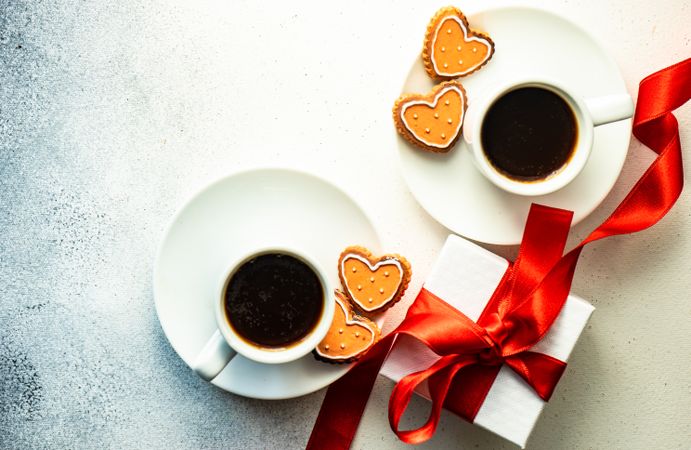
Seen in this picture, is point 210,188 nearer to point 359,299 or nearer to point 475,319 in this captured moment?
point 359,299

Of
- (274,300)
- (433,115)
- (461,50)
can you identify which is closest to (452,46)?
(461,50)

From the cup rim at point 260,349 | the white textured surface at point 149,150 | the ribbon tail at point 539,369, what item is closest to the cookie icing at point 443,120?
the white textured surface at point 149,150

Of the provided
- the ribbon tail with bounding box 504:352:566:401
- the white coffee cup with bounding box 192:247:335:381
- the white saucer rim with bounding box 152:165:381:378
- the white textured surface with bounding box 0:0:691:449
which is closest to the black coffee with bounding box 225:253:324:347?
the white coffee cup with bounding box 192:247:335:381

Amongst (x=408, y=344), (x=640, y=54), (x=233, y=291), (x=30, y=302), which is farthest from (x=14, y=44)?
(x=640, y=54)

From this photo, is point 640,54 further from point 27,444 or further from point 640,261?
point 27,444

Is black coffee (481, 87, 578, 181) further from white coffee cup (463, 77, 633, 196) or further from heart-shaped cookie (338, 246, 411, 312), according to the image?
heart-shaped cookie (338, 246, 411, 312)

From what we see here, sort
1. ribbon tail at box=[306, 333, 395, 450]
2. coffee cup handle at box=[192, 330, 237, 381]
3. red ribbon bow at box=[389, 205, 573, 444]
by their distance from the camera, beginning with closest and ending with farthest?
coffee cup handle at box=[192, 330, 237, 381], red ribbon bow at box=[389, 205, 573, 444], ribbon tail at box=[306, 333, 395, 450]
